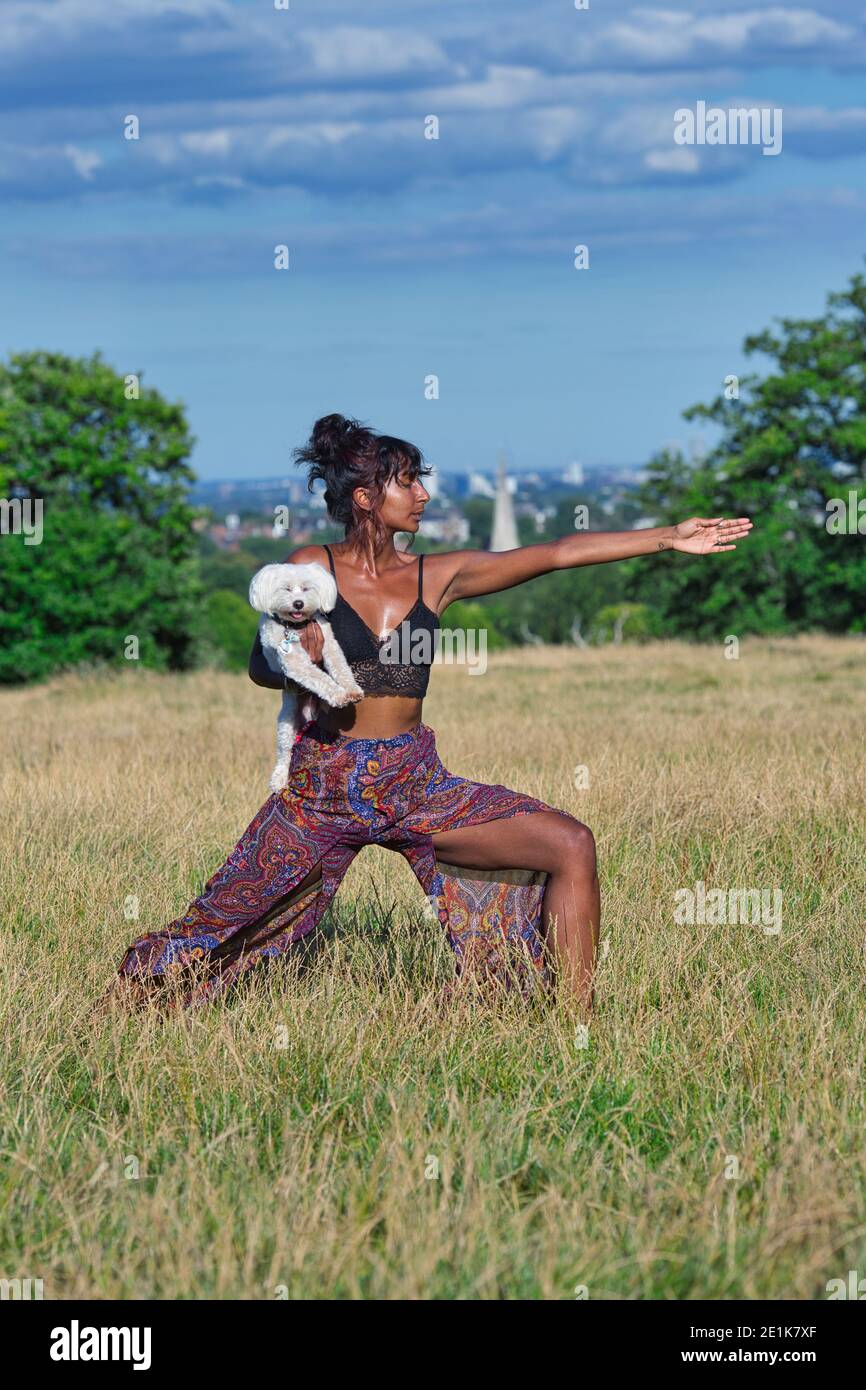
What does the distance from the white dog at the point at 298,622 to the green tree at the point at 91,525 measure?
28.5 metres

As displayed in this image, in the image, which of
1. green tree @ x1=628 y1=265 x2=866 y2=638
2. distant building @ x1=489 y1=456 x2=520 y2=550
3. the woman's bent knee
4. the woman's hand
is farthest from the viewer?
distant building @ x1=489 y1=456 x2=520 y2=550

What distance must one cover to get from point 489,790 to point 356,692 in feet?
2.16

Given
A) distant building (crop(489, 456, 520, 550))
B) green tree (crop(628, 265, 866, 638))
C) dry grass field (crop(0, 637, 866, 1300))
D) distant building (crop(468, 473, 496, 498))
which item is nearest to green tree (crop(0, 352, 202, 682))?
green tree (crop(628, 265, 866, 638))

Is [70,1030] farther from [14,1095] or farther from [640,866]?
[640,866]

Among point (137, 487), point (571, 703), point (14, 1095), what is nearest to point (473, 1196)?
point (14, 1095)

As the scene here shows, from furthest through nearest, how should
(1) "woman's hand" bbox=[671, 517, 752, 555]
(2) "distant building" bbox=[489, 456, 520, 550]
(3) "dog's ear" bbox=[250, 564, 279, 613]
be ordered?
(2) "distant building" bbox=[489, 456, 520, 550] → (1) "woman's hand" bbox=[671, 517, 752, 555] → (3) "dog's ear" bbox=[250, 564, 279, 613]

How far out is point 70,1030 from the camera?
505 cm

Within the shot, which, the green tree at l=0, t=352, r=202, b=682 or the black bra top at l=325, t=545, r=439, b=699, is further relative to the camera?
the green tree at l=0, t=352, r=202, b=682

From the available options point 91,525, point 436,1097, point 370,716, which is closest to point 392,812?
point 370,716

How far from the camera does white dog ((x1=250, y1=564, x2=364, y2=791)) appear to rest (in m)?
4.88

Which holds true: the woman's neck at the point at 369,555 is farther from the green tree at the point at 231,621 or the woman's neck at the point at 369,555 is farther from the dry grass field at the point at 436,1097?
the green tree at the point at 231,621

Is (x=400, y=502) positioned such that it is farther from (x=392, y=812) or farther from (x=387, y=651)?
(x=392, y=812)

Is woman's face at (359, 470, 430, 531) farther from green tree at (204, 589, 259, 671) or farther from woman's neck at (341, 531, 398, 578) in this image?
green tree at (204, 589, 259, 671)

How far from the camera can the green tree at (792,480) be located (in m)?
42.6
